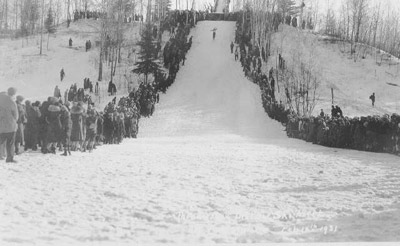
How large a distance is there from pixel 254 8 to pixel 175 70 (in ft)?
38.9

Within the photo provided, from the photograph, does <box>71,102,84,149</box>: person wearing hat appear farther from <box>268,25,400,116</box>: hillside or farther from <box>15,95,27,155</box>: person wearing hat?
<box>268,25,400,116</box>: hillside

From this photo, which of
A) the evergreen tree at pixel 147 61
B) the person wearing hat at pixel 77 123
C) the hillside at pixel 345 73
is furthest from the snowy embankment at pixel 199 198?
the hillside at pixel 345 73

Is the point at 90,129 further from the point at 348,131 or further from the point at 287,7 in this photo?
the point at 287,7

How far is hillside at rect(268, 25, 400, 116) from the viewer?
36.0m

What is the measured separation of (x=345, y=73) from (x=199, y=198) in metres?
39.1

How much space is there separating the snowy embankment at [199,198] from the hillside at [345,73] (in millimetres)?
22318

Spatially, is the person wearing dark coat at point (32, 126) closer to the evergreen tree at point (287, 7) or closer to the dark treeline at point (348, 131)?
the dark treeline at point (348, 131)

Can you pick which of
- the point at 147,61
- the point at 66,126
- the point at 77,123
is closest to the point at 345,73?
the point at 147,61

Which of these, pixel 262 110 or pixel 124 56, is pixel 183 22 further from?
pixel 262 110

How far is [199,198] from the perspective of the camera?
742 centimetres

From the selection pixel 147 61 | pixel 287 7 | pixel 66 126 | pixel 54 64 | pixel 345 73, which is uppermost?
pixel 287 7

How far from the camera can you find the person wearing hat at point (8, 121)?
31.5 ft

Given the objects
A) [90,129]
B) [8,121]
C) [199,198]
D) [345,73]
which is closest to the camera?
[199,198]

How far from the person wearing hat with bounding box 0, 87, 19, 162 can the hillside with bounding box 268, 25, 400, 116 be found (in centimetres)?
2591
